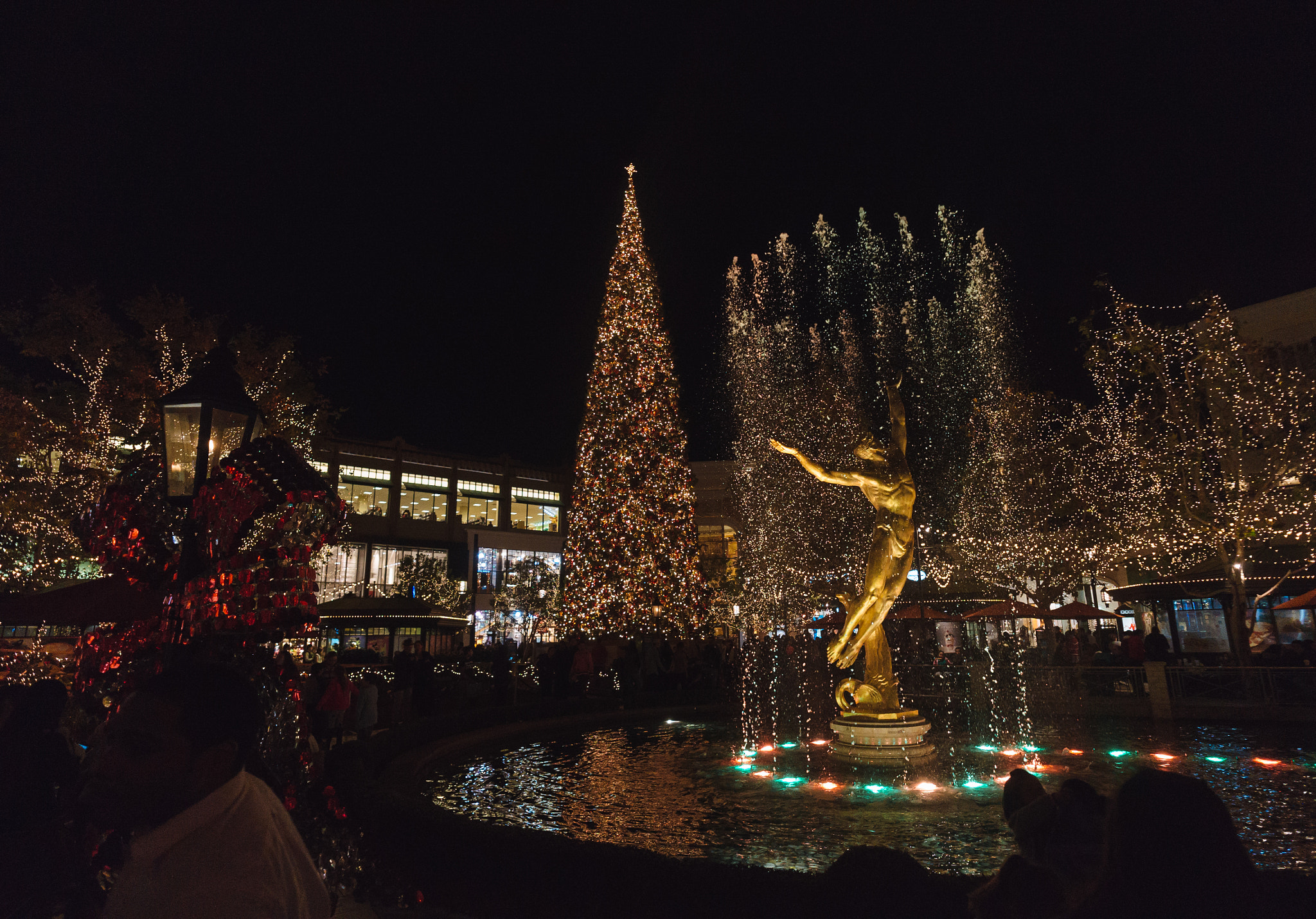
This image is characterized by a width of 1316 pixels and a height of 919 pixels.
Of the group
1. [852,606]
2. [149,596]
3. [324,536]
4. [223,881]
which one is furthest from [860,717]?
[223,881]

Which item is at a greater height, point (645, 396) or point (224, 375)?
point (645, 396)

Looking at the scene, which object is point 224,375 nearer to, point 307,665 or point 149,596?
point 149,596

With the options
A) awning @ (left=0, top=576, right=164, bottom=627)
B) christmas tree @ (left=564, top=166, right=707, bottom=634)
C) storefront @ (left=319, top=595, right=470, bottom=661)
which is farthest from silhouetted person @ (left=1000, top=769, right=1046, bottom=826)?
christmas tree @ (left=564, top=166, right=707, bottom=634)

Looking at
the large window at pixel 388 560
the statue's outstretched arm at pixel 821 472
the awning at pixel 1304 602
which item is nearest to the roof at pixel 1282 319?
the awning at pixel 1304 602

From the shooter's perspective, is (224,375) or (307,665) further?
(307,665)

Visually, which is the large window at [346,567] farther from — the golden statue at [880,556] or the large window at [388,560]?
the golden statue at [880,556]

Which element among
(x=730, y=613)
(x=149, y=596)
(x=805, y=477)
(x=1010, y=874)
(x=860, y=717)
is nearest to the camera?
(x=1010, y=874)

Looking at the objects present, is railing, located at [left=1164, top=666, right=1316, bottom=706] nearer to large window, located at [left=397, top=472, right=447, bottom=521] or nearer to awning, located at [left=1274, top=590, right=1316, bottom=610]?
awning, located at [left=1274, top=590, right=1316, bottom=610]

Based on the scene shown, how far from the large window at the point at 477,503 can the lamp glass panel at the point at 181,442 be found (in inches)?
1780

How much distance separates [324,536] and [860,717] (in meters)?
7.47

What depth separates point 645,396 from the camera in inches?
908

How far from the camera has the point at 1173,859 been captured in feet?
5.00

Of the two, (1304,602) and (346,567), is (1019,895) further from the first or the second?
(346,567)

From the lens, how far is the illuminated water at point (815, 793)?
614 centimetres
